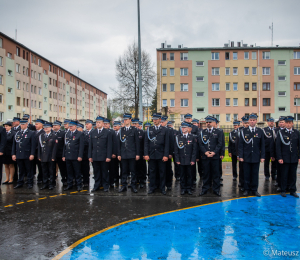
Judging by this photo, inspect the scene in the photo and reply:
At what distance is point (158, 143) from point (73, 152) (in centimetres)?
275

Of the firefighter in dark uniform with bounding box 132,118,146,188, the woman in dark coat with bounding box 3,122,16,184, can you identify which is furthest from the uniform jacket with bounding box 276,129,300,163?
the woman in dark coat with bounding box 3,122,16,184

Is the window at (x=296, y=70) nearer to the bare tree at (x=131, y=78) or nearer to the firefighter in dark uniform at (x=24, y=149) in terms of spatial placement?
the bare tree at (x=131, y=78)

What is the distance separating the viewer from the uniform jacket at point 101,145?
8891mm

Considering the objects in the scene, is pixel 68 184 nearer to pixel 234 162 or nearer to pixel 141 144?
pixel 141 144

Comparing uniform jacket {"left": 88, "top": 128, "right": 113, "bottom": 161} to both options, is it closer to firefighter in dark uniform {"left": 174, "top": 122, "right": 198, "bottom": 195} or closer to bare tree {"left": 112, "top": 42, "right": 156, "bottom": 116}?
firefighter in dark uniform {"left": 174, "top": 122, "right": 198, "bottom": 195}

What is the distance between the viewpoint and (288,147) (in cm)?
820

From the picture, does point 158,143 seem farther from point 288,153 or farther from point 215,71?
point 215,71

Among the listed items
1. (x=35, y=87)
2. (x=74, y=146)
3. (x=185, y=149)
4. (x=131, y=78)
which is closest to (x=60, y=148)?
(x=74, y=146)

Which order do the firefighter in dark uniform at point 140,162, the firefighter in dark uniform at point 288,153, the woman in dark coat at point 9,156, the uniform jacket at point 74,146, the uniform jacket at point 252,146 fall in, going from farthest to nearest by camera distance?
the woman in dark coat at point 9,156
the firefighter in dark uniform at point 140,162
the uniform jacket at point 74,146
the uniform jacket at point 252,146
the firefighter in dark uniform at point 288,153

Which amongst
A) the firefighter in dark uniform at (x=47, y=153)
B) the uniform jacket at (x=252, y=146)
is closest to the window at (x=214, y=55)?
the uniform jacket at (x=252, y=146)

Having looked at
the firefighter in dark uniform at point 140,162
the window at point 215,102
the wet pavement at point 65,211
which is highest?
the window at point 215,102

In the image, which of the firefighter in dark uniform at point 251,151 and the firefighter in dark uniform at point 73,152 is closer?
the firefighter in dark uniform at point 251,151

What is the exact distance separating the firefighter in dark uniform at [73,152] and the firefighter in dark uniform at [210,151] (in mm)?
3794

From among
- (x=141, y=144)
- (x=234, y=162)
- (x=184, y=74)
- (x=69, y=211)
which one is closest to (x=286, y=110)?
(x=184, y=74)
